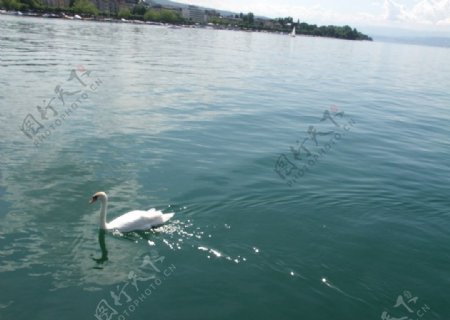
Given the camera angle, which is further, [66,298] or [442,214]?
[442,214]

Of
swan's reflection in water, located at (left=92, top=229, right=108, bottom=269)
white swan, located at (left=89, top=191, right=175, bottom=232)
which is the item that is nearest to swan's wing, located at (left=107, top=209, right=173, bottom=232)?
white swan, located at (left=89, top=191, right=175, bottom=232)

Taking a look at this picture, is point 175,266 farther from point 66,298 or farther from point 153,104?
point 153,104

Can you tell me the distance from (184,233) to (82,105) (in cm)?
1707

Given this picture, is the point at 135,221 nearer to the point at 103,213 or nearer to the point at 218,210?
the point at 103,213

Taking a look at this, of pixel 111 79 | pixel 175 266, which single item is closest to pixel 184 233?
pixel 175 266

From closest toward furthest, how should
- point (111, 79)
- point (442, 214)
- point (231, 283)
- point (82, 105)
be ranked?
point (231, 283)
point (442, 214)
point (82, 105)
point (111, 79)

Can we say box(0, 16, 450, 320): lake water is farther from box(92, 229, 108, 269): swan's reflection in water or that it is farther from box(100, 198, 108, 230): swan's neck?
box(100, 198, 108, 230): swan's neck

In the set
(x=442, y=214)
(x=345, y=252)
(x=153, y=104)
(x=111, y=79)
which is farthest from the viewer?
(x=111, y=79)

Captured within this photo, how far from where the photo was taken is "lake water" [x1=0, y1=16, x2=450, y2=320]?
10508mm

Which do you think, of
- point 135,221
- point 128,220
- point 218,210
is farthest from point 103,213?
point 218,210

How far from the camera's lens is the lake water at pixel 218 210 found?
1051 cm

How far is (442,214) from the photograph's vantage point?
587 inches

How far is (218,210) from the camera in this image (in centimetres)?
1448

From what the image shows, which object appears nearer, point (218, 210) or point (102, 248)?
point (102, 248)
